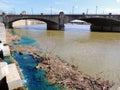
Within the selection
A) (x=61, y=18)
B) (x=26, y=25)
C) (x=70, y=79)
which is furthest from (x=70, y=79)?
(x=26, y=25)

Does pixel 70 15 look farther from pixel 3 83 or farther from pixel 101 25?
pixel 3 83

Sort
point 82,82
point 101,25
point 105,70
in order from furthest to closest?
point 101,25 < point 105,70 < point 82,82

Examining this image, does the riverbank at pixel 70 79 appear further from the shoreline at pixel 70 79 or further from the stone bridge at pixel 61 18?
the stone bridge at pixel 61 18

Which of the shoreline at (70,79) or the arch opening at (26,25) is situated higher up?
the arch opening at (26,25)

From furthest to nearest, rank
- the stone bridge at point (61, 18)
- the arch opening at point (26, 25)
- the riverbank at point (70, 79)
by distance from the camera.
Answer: the arch opening at point (26, 25), the stone bridge at point (61, 18), the riverbank at point (70, 79)

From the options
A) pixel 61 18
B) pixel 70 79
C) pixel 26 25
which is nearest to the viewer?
pixel 70 79

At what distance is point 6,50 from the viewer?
1783 cm

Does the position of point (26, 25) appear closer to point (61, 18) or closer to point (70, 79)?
point (61, 18)

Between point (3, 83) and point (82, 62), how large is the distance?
27.7ft

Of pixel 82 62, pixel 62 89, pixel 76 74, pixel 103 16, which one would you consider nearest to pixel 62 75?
pixel 76 74

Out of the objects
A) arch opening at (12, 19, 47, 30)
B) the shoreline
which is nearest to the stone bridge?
arch opening at (12, 19, 47, 30)

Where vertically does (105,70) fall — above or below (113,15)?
below

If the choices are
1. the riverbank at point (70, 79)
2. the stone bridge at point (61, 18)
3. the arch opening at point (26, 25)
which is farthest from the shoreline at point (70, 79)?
the arch opening at point (26, 25)

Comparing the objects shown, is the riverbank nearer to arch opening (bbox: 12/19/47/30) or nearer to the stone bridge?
the stone bridge
